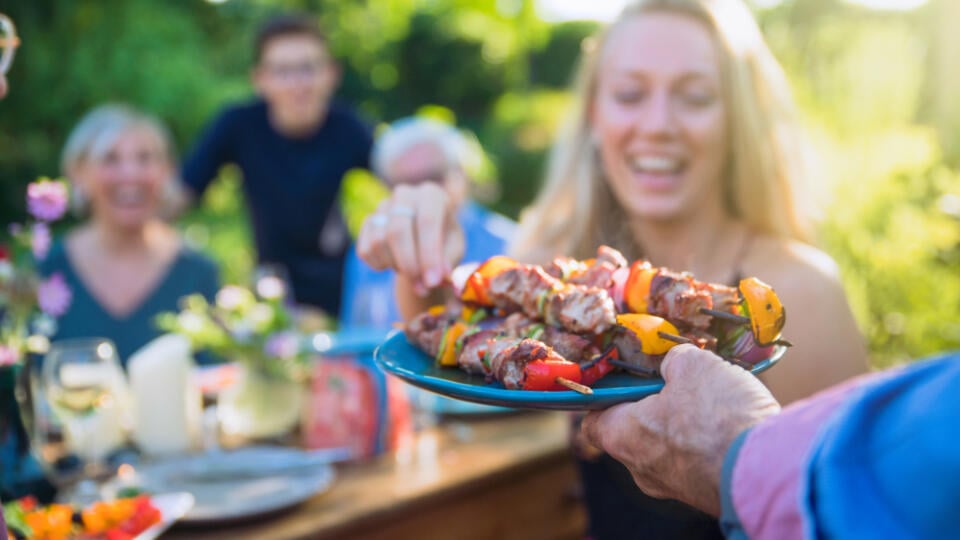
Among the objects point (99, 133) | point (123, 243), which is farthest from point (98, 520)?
point (99, 133)

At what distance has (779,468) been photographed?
2.56 feet

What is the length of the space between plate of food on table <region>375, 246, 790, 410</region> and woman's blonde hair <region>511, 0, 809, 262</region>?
831 mm

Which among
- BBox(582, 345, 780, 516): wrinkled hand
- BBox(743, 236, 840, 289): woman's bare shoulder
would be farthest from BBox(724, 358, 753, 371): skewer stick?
BBox(743, 236, 840, 289): woman's bare shoulder

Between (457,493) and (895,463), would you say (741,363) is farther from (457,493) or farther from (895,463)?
(457,493)

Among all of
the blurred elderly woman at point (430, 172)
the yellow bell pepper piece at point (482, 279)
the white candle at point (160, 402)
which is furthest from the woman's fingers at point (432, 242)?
the blurred elderly woman at point (430, 172)

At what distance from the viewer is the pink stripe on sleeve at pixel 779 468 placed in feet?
2.50

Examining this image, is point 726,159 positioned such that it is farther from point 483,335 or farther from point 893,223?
point 893,223

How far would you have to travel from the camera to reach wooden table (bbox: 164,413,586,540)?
6.82ft

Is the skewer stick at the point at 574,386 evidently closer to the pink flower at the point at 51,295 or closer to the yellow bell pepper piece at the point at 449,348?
the yellow bell pepper piece at the point at 449,348

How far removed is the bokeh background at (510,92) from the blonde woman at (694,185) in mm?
276

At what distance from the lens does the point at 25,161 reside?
930 cm

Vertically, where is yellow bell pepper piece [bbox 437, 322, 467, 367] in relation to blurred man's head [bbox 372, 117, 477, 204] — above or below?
below

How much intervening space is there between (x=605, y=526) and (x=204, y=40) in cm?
1070

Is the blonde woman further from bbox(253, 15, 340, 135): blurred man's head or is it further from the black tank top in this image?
bbox(253, 15, 340, 135): blurred man's head
